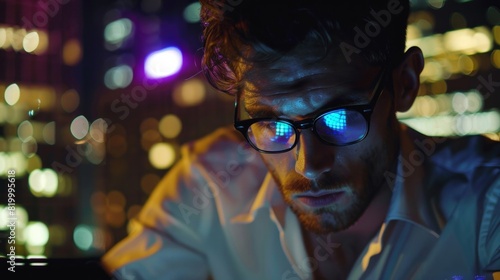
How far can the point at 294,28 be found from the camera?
1495mm

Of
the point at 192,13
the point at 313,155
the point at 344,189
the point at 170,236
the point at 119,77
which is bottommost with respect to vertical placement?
the point at 170,236

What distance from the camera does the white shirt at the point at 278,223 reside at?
5.20ft

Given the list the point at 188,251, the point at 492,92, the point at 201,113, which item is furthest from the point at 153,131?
the point at 492,92

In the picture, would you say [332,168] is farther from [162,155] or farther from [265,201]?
[162,155]

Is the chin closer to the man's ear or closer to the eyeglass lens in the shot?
the eyeglass lens

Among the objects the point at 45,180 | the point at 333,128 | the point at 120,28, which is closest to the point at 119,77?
the point at 120,28

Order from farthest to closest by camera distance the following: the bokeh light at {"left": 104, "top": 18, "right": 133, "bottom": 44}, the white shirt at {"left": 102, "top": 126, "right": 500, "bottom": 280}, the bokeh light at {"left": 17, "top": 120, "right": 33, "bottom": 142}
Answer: the bokeh light at {"left": 104, "top": 18, "right": 133, "bottom": 44} → the bokeh light at {"left": 17, "top": 120, "right": 33, "bottom": 142} → the white shirt at {"left": 102, "top": 126, "right": 500, "bottom": 280}

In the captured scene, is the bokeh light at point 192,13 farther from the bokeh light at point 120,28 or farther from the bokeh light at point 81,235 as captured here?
the bokeh light at point 81,235

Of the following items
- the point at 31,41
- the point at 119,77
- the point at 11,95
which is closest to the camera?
the point at 11,95

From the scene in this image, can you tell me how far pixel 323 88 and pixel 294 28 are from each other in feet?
0.66

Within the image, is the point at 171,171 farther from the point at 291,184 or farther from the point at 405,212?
the point at 405,212

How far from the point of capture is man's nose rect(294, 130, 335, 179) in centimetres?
152

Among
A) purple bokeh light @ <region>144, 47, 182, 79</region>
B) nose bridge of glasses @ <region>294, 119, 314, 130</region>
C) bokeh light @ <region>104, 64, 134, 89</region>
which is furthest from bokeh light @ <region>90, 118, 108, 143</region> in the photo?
nose bridge of glasses @ <region>294, 119, 314, 130</region>

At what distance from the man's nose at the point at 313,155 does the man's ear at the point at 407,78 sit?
0.31m
